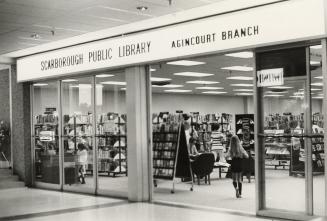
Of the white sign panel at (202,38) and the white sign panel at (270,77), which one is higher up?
the white sign panel at (202,38)

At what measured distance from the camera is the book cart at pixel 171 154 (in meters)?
10.3

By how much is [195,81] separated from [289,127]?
10933mm

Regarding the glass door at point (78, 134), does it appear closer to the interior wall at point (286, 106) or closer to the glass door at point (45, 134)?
the glass door at point (45, 134)

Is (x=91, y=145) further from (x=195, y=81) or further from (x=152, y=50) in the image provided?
(x=195, y=81)

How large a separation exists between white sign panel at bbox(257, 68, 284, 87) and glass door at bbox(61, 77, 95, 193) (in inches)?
166

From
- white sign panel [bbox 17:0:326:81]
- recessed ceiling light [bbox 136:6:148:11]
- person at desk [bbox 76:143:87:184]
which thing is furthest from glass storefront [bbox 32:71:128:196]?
recessed ceiling light [bbox 136:6:148:11]

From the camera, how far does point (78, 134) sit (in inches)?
426

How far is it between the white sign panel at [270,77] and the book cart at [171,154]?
341 cm

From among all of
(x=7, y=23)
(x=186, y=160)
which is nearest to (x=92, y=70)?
(x=7, y=23)

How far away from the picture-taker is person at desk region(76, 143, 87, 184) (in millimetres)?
10695

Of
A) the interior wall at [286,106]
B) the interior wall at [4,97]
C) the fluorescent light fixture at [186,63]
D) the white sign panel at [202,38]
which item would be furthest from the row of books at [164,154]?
the interior wall at [4,97]

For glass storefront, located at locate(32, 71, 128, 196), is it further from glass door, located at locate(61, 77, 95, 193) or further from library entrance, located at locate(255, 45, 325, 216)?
library entrance, located at locate(255, 45, 325, 216)

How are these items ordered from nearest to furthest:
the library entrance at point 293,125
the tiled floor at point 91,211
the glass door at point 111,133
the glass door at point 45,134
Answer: the library entrance at point 293,125
the tiled floor at point 91,211
the glass door at point 111,133
the glass door at point 45,134

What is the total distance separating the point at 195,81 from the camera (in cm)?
1795
